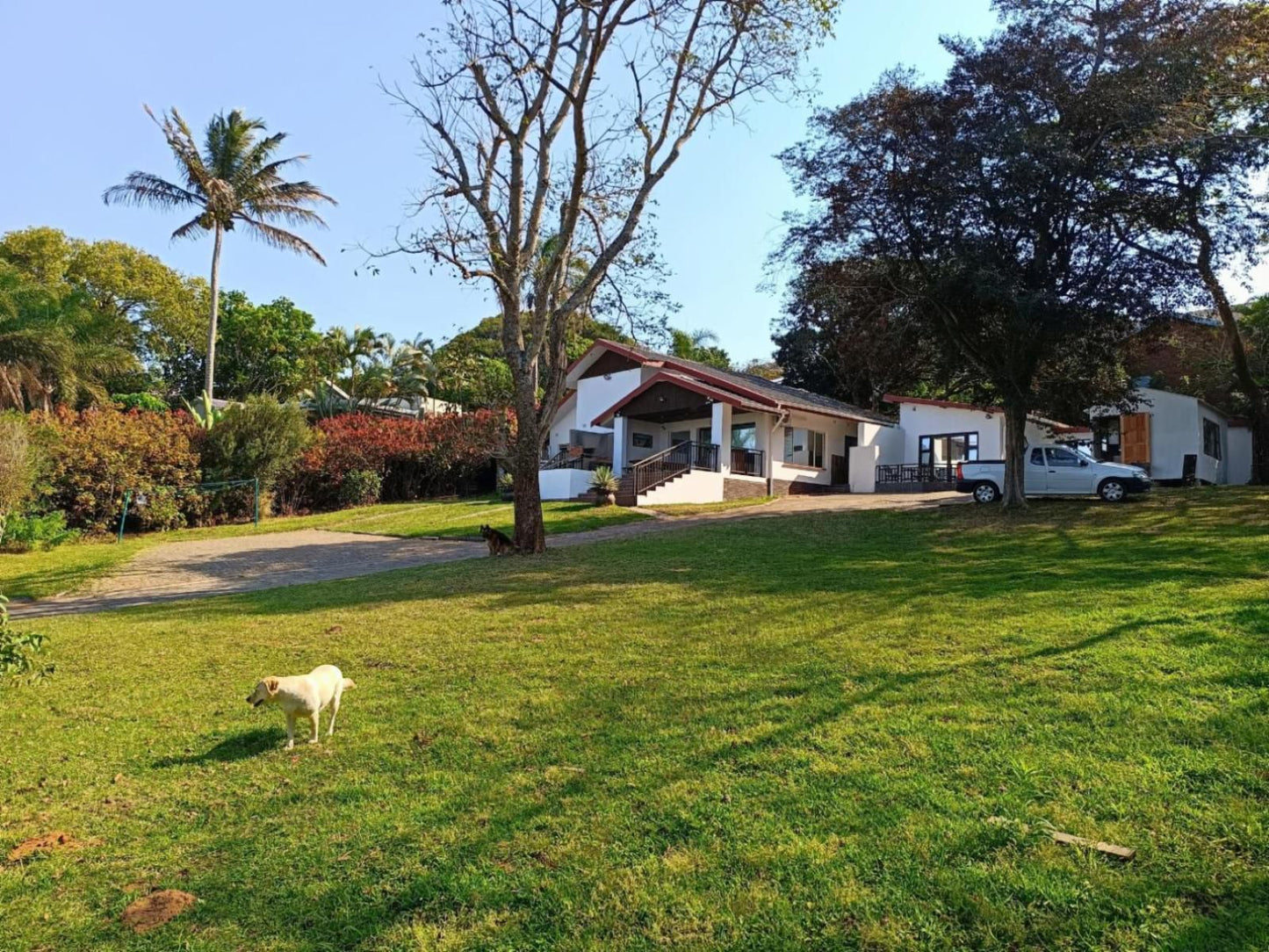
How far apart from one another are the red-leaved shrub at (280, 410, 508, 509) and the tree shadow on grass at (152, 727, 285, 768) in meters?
20.2

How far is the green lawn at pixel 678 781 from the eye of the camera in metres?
2.79

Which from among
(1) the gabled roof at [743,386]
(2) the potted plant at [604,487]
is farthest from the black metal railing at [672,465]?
(1) the gabled roof at [743,386]

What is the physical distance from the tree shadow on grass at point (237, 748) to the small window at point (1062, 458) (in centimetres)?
1894

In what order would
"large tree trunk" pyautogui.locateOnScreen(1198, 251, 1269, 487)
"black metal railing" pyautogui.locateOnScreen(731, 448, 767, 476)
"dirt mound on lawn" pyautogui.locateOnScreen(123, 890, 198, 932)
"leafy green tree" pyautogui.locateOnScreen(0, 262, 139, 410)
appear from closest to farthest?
1. "dirt mound on lawn" pyautogui.locateOnScreen(123, 890, 198, 932)
2. "large tree trunk" pyautogui.locateOnScreen(1198, 251, 1269, 487)
3. "leafy green tree" pyautogui.locateOnScreen(0, 262, 139, 410)
4. "black metal railing" pyautogui.locateOnScreen(731, 448, 767, 476)

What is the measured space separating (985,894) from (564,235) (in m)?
12.7

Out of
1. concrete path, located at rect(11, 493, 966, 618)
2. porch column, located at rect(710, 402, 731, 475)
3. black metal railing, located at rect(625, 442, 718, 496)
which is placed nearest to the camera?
concrete path, located at rect(11, 493, 966, 618)

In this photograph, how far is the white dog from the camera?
4477mm

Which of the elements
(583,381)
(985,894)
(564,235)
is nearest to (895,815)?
(985,894)

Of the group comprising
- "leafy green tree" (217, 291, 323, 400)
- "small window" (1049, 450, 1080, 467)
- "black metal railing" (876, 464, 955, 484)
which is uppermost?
"leafy green tree" (217, 291, 323, 400)

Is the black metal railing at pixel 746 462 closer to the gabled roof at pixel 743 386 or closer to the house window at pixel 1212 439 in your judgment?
the gabled roof at pixel 743 386

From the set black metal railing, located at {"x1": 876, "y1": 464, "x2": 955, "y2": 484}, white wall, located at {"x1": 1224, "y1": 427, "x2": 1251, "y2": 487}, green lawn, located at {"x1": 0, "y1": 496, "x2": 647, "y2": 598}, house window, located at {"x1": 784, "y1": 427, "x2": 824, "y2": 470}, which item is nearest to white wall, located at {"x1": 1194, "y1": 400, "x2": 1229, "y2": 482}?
white wall, located at {"x1": 1224, "y1": 427, "x2": 1251, "y2": 487}

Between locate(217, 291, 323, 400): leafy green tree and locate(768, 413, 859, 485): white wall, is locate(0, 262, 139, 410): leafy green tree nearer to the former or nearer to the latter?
locate(217, 291, 323, 400): leafy green tree

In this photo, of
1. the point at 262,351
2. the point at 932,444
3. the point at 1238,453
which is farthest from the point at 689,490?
the point at 262,351

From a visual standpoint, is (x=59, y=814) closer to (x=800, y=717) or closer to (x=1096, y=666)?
(x=800, y=717)
